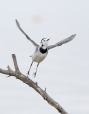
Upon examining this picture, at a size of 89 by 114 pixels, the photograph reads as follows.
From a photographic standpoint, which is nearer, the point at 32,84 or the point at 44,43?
the point at 32,84

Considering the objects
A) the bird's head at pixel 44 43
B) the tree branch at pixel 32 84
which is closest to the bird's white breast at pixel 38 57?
the bird's head at pixel 44 43

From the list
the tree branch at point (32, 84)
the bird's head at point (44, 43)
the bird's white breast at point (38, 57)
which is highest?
the bird's head at point (44, 43)

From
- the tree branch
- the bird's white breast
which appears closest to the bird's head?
the bird's white breast

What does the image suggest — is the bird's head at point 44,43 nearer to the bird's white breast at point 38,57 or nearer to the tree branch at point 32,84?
the bird's white breast at point 38,57

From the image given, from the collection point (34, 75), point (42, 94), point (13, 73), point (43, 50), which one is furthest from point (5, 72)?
point (34, 75)

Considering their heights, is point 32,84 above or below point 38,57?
below

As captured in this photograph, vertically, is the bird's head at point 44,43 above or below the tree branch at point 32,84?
above

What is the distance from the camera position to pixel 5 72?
15.9 feet

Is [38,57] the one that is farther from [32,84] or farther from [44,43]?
[32,84]

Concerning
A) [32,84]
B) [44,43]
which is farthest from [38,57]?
[32,84]

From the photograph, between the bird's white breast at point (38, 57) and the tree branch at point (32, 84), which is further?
the bird's white breast at point (38, 57)

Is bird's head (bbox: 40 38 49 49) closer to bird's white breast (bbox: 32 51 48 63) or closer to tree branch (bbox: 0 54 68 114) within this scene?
bird's white breast (bbox: 32 51 48 63)

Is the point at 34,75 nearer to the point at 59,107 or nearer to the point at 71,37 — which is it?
the point at 71,37

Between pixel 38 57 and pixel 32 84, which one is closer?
pixel 32 84
